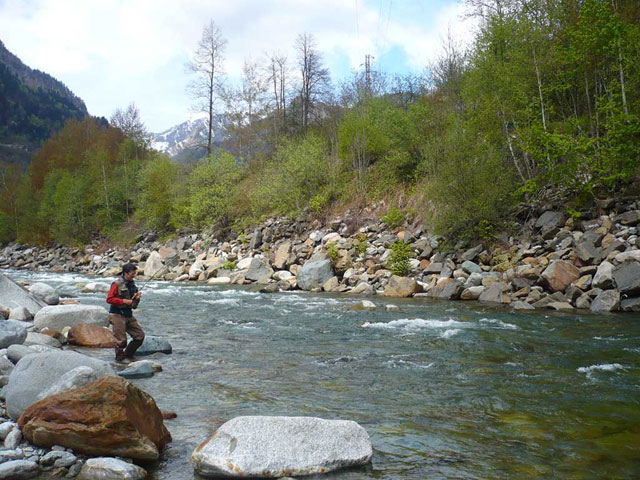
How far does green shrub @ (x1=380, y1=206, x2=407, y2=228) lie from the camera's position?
73.6ft

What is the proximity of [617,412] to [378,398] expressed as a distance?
262cm

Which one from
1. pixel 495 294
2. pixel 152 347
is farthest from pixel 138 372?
pixel 495 294

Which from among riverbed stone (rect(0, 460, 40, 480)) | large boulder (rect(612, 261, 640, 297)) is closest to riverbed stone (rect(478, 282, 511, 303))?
large boulder (rect(612, 261, 640, 297))

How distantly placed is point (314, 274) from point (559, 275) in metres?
9.37

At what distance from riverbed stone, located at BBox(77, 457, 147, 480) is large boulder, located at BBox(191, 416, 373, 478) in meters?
0.46

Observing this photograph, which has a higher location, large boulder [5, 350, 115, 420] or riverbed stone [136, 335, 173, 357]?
large boulder [5, 350, 115, 420]

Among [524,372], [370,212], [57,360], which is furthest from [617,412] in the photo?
[370,212]

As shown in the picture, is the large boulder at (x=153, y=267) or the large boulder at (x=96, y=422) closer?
the large boulder at (x=96, y=422)

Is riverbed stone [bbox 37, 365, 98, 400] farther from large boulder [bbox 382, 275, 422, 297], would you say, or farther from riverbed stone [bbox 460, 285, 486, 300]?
large boulder [bbox 382, 275, 422, 297]

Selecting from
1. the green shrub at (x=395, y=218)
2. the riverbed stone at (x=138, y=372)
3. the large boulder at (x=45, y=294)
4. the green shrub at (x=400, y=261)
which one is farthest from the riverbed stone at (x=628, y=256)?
the large boulder at (x=45, y=294)

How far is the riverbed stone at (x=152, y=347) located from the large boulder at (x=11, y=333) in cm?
181

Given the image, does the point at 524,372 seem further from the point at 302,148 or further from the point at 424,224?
the point at 302,148

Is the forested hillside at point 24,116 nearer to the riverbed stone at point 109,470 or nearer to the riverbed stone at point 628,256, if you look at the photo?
the riverbed stone at point 628,256

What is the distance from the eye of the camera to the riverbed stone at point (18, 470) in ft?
11.3
